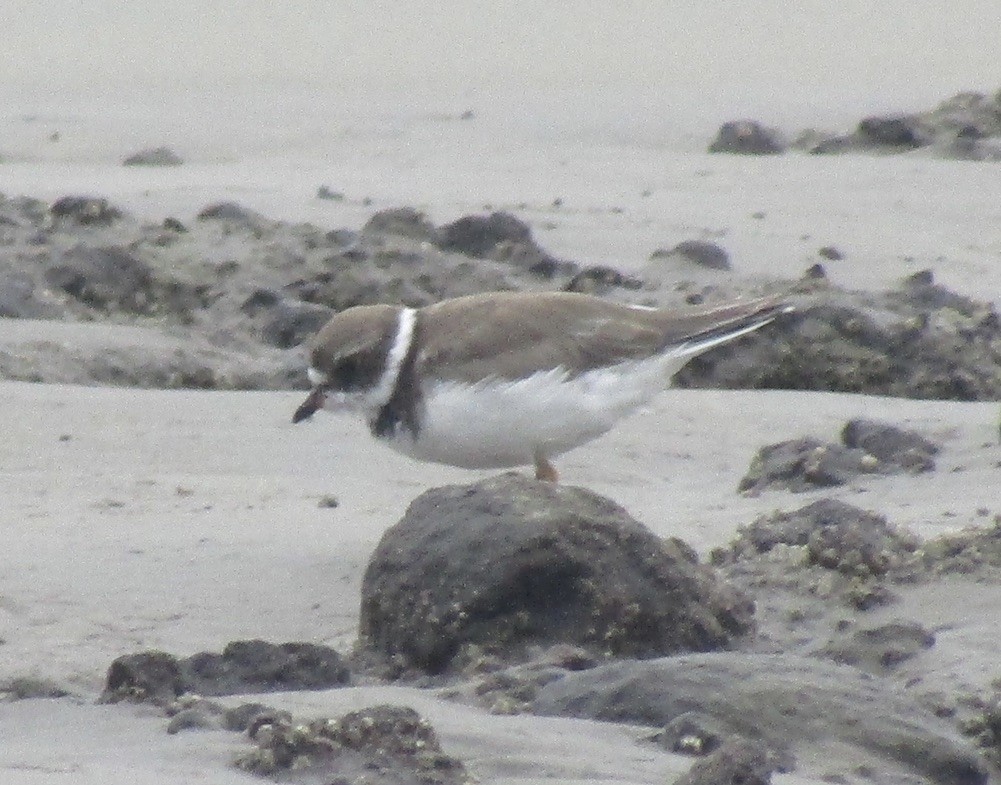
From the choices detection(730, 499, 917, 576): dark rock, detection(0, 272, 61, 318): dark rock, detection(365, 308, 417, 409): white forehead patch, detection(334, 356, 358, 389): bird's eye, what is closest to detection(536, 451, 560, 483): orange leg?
detection(365, 308, 417, 409): white forehead patch

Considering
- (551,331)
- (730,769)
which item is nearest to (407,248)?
(551,331)

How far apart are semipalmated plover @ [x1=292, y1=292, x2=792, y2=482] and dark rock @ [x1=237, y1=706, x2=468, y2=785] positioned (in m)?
2.30

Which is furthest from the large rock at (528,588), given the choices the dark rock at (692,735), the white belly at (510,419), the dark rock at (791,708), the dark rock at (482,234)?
the dark rock at (482,234)

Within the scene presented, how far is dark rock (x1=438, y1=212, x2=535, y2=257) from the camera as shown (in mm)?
8484

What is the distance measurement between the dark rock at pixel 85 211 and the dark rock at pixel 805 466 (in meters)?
3.66

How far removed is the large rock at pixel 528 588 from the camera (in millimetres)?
4195

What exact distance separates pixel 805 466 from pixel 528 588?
1665 millimetres

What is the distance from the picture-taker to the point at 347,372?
5.71 meters

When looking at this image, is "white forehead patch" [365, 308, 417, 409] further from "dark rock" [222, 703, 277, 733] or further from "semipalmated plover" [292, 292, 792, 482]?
"dark rock" [222, 703, 277, 733]

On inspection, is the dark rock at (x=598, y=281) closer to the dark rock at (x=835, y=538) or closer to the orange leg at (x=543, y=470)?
the orange leg at (x=543, y=470)

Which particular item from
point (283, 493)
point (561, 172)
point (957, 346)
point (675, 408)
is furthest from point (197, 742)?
point (561, 172)

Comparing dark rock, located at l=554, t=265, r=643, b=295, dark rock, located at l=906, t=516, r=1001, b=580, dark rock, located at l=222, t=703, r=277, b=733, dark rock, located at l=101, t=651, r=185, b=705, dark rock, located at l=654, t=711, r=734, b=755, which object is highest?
dark rock, located at l=222, t=703, r=277, b=733

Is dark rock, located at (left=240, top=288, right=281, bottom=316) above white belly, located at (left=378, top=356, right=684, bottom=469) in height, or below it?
below

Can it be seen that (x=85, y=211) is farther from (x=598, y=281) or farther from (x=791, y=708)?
(x=791, y=708)
